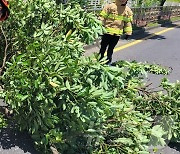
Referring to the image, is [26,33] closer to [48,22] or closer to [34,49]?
[48,22]

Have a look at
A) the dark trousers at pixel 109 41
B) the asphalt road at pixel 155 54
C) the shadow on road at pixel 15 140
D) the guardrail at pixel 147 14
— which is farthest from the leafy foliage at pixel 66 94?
the guardrail at pixel 147 14

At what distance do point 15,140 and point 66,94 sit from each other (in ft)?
2.83

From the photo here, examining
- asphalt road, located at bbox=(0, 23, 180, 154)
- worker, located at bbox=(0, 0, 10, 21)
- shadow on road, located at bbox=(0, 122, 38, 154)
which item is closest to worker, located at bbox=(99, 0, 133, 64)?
asphalt road, located at bbox=(0, 23, 180, 154)

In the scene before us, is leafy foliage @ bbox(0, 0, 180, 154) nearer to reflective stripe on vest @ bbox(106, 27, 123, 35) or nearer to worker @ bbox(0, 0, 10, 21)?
worker @ bbox(0, 0, 10, 21)

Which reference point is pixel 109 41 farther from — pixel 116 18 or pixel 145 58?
pixel 145 58

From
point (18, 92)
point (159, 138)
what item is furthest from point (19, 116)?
point (159, 138)

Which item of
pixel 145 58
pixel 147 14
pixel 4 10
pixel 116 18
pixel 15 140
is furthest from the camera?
pixel 147 14

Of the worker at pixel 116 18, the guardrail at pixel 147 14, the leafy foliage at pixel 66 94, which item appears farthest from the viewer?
the guardrail at pixel 147 14

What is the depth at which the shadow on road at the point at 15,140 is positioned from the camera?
12.1ft

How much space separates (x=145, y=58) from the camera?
9828 mm

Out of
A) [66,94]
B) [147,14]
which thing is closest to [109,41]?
[66,94]

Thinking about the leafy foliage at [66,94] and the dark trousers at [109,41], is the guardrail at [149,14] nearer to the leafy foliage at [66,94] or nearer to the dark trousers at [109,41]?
the dark trousers at [109,41]

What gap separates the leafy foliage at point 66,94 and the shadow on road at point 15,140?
0.18 meters

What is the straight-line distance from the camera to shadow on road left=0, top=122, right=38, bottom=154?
3688mm
